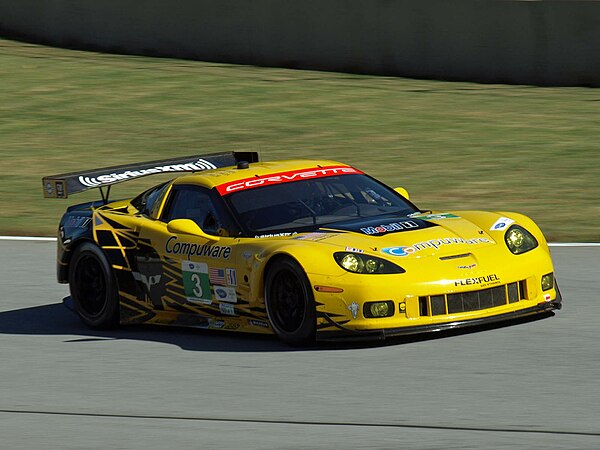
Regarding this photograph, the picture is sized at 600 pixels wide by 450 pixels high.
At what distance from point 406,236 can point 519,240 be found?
30.0 inches

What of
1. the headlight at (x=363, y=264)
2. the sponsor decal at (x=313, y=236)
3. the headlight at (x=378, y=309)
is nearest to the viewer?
the headlight at (x=378, y=309)

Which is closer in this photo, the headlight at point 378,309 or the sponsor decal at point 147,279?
the headlight at point 378,309

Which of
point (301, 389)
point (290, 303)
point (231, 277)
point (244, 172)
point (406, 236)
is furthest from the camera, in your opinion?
point (244, 172)

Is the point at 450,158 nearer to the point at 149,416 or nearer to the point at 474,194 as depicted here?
the point at 474,194

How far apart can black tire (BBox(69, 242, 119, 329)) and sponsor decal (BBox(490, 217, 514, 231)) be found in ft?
8.73

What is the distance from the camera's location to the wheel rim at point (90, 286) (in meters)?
9.32

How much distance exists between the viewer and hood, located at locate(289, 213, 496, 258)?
7.84 meters

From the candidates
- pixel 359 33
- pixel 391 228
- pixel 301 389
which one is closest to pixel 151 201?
pixel 391 228

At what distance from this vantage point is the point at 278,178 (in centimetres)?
890

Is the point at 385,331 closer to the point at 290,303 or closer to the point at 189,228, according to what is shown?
the point at 290,303

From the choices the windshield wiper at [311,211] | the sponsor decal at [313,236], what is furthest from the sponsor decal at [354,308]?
the windshield wiper at [311,211]

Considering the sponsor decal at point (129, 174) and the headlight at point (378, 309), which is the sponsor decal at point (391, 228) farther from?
the sponsor decal at point (129, 174)

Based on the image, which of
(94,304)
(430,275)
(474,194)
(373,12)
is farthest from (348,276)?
(373,12)

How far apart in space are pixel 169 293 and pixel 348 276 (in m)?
1.65
